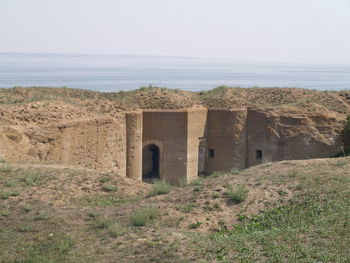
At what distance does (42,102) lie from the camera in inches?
725

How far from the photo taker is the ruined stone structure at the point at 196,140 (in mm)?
19609

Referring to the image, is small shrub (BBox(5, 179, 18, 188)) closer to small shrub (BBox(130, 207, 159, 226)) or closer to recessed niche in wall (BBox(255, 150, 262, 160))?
small shrub (BBox(130, 207, 159, 226))

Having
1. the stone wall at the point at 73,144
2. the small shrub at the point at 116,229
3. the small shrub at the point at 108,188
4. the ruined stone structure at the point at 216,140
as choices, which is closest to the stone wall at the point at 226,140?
the ruined stone structure at the point at 216,140

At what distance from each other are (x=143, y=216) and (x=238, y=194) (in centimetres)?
224

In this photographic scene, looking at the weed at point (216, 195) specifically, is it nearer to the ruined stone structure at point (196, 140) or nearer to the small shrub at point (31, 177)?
the small shrub at point (31, 177)

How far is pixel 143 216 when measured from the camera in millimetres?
9227

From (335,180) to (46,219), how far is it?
607 centimetres

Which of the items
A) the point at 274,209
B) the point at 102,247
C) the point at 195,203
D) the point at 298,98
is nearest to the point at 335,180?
the point at 274,209

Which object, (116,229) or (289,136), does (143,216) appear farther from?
(289,136)

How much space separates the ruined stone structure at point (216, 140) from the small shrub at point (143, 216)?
11248 millimetres

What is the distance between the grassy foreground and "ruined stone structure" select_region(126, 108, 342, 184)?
8.05 meters

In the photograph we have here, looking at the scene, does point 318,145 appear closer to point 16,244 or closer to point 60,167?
point 60,167

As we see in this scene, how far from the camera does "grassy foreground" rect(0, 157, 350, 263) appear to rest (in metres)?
7.53

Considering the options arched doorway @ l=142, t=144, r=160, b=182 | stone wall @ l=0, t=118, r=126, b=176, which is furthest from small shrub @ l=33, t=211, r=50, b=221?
arched doorway @ l=142, t=144, r=160, b=182
